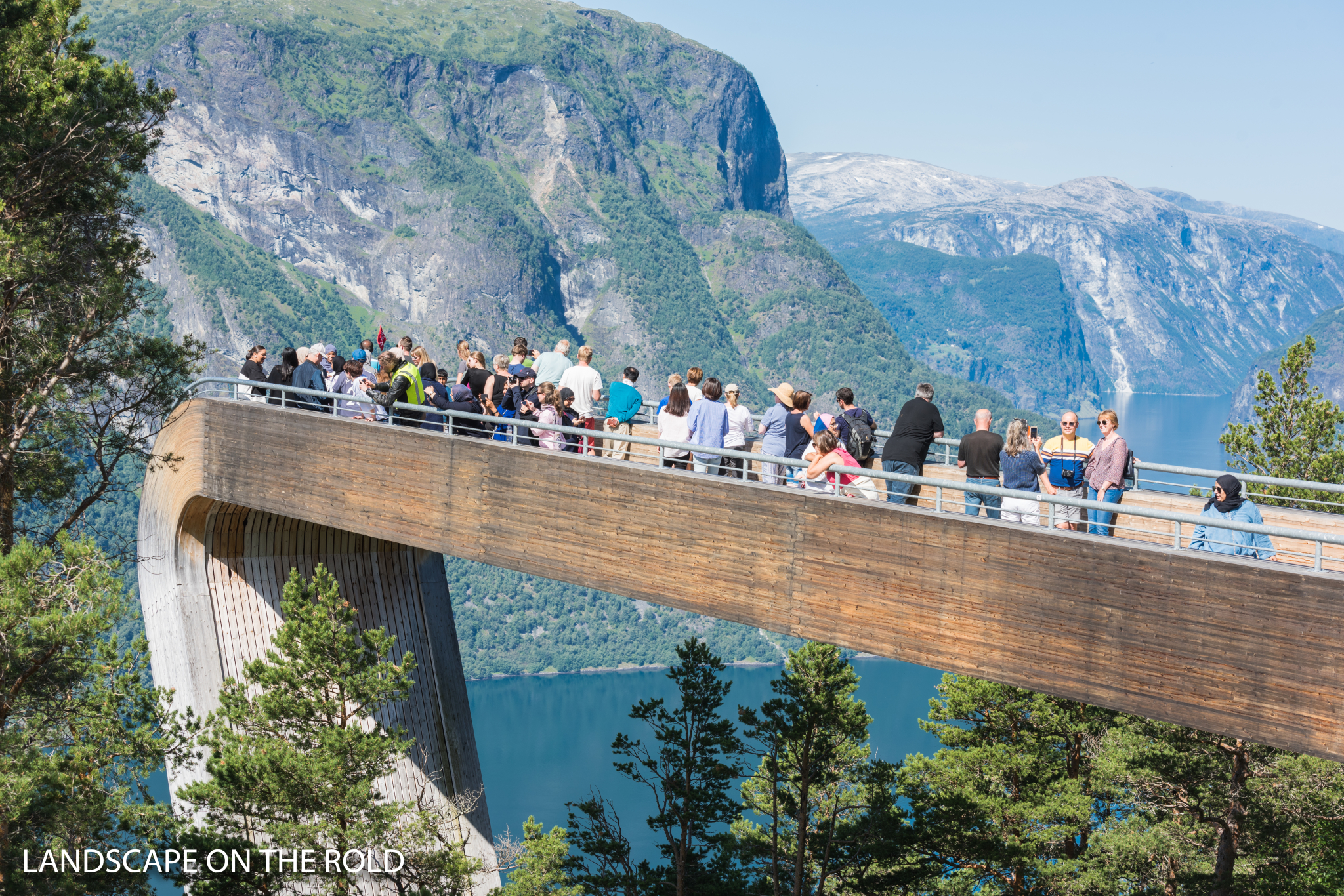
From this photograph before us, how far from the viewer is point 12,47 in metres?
11.5

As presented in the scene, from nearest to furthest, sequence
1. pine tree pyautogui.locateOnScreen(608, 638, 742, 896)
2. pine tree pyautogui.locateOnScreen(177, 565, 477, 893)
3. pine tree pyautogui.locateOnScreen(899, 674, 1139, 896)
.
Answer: pine tree pyautogui.locateOnScreen(177, 565, 477, 893) < pine tree pyautogui.locateOnScreen(899, 674, 1139, 896) < pine tree pyautogui.locateOnScreen(608, 638, 742, 896)

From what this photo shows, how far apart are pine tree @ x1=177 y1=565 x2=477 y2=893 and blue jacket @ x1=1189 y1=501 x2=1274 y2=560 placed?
8448mm

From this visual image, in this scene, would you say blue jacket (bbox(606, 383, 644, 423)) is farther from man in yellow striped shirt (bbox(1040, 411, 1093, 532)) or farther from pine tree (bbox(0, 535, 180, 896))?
pine tree (bbox(0, 535, 180, 896))

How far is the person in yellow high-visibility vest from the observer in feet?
39.1

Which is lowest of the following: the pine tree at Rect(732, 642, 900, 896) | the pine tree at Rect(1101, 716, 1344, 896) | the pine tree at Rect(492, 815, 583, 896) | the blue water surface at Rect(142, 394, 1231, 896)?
the blue water surface at Rect(142, 394, 1231, 896)

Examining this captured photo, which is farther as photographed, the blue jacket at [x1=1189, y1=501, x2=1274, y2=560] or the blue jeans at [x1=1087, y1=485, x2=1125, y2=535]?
the blue jeans at [x1=1087, y1=485, x2=1125, y2=535]

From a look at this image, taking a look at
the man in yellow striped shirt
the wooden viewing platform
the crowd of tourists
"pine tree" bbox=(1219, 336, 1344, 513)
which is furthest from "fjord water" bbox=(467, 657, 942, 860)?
the man in yellow striped shirt

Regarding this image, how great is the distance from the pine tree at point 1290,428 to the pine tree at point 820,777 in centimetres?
1202

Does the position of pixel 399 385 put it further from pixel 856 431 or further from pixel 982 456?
pixel 982 456

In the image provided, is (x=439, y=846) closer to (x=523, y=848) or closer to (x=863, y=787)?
(x=523, y=848)

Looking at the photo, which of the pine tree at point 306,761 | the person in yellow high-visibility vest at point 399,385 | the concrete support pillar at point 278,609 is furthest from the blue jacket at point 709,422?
the concrete support pillar at point 278,609

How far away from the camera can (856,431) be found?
380 inches

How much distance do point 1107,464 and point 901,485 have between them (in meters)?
2.19

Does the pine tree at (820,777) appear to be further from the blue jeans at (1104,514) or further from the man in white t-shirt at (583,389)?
the blue jeans at (1104,514)
